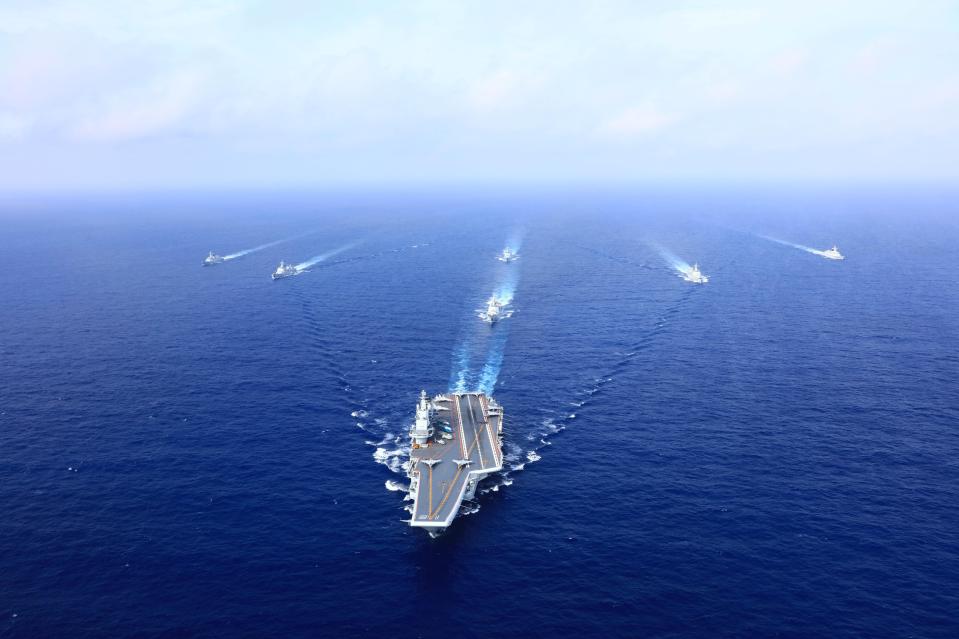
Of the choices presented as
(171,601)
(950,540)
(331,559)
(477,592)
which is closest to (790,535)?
(950,540)

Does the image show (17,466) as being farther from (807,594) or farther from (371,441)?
(807,594)

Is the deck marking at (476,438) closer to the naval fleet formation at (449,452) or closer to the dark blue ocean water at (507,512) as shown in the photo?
the naval fleet formation at (449,452)

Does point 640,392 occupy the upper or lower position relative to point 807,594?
upper

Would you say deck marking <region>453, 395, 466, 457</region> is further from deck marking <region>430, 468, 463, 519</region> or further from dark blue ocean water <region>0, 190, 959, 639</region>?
dark blue ocean water <region>0, 190, 959, 639</region>

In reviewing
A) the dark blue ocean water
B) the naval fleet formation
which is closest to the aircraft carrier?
the naval fleet formation

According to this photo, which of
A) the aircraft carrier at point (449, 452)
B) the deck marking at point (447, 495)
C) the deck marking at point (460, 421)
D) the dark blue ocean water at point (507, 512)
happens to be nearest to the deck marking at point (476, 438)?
the aircraft carrier at point (449, 452)

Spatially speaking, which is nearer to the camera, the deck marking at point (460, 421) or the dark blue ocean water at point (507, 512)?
the dark blue ocean water at point (507, 512)

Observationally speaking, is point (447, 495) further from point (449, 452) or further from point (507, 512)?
point (449, 452)

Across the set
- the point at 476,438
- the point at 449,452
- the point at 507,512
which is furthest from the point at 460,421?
the point at 507,512
